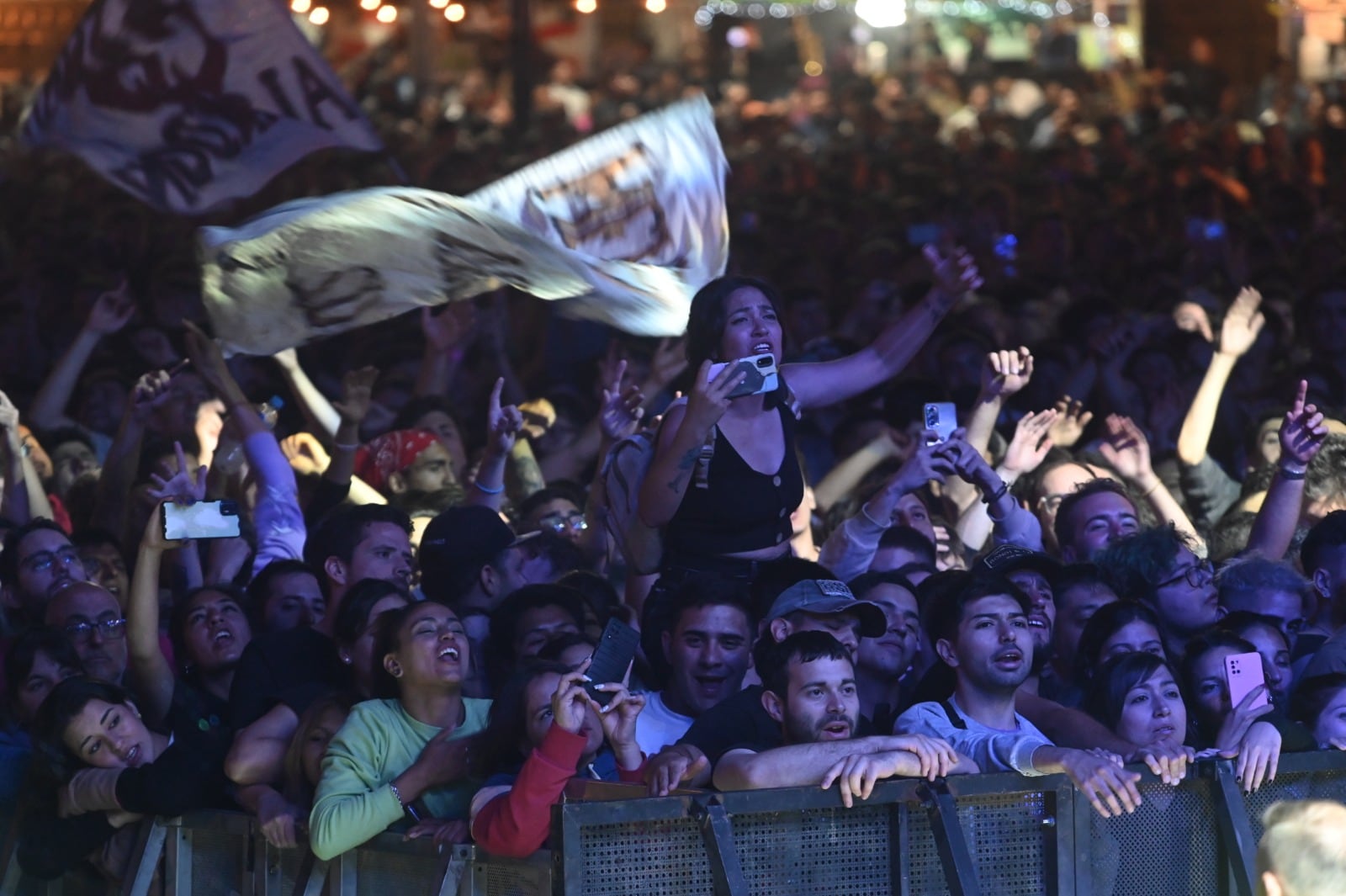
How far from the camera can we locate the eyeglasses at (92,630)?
6801 mm

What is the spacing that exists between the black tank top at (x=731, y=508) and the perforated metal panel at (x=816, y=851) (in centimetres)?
154

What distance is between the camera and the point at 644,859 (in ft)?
15.6

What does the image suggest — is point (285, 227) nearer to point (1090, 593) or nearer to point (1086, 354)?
point (1090, 593)

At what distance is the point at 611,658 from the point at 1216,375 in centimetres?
471

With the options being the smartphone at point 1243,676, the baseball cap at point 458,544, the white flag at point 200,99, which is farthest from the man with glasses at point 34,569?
the smartphone at point 1243,676

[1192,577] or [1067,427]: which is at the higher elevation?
[1067,427]

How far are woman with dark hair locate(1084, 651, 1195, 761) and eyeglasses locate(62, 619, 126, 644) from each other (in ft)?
9.72

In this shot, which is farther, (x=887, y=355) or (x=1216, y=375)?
(x=1216, y=375)

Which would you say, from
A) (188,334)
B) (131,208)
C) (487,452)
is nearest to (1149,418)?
(487,452)

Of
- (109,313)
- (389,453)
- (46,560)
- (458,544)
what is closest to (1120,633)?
(458,544)

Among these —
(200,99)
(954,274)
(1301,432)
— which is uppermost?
(200,99)

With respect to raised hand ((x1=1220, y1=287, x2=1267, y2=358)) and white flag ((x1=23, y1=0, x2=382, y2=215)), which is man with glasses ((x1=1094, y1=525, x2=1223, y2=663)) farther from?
white flag ((x1=23, y1=0, x2=382, y2=215))

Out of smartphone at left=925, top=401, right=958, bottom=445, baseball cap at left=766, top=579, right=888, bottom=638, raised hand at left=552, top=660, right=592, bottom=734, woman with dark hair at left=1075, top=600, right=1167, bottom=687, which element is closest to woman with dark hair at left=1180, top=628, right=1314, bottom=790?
woman with dark hair at left=1075, top=600, right=1167, bottom=687

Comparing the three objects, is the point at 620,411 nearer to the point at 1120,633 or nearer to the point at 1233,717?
the point at 1120,633
